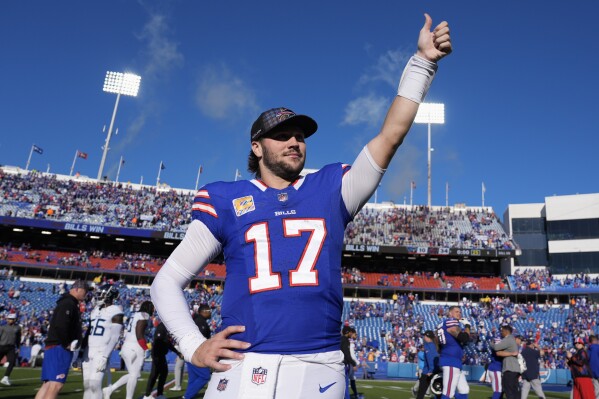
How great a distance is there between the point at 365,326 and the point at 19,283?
98.2ft

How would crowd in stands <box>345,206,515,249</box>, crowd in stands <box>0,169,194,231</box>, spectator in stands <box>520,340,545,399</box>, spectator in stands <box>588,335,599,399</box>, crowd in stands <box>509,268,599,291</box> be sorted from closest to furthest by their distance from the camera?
spectator in stands <box>588,335,599,399</box> → spectator in stands <box>520,340,545,399</box> → crowd in stands <box>509,268,599,291</box> → crowd in stands <box>0,169,194,231</box> → crowd in stands <box>345,206,515,249</box>

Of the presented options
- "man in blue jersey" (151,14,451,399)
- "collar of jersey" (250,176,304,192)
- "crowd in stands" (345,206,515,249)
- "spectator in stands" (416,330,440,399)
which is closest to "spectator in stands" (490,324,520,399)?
"spectator in stands" (416,330,440,399)

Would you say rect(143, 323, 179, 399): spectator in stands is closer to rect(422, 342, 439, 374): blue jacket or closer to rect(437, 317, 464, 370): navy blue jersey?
rect(437, 317, 464, 370): navy blue jersey

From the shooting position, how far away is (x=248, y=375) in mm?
1950

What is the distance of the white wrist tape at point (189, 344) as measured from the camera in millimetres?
2037

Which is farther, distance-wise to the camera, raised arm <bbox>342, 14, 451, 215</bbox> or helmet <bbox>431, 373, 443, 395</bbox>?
helmet <bbox>431, 373, 443, 395</bbox>

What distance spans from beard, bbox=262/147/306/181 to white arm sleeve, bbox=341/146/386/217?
11.5 inches

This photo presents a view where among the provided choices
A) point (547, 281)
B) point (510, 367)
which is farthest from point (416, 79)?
point (547, 281)

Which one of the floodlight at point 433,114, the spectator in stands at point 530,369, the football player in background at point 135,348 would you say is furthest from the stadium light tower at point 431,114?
the football player in background at point 135,348

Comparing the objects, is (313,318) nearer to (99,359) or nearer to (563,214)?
(99,359)

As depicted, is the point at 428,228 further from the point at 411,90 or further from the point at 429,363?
the point at 411,90

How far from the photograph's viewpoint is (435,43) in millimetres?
2342

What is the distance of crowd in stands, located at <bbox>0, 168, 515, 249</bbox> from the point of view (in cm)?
4400

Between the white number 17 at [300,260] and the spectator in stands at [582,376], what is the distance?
420 inches
